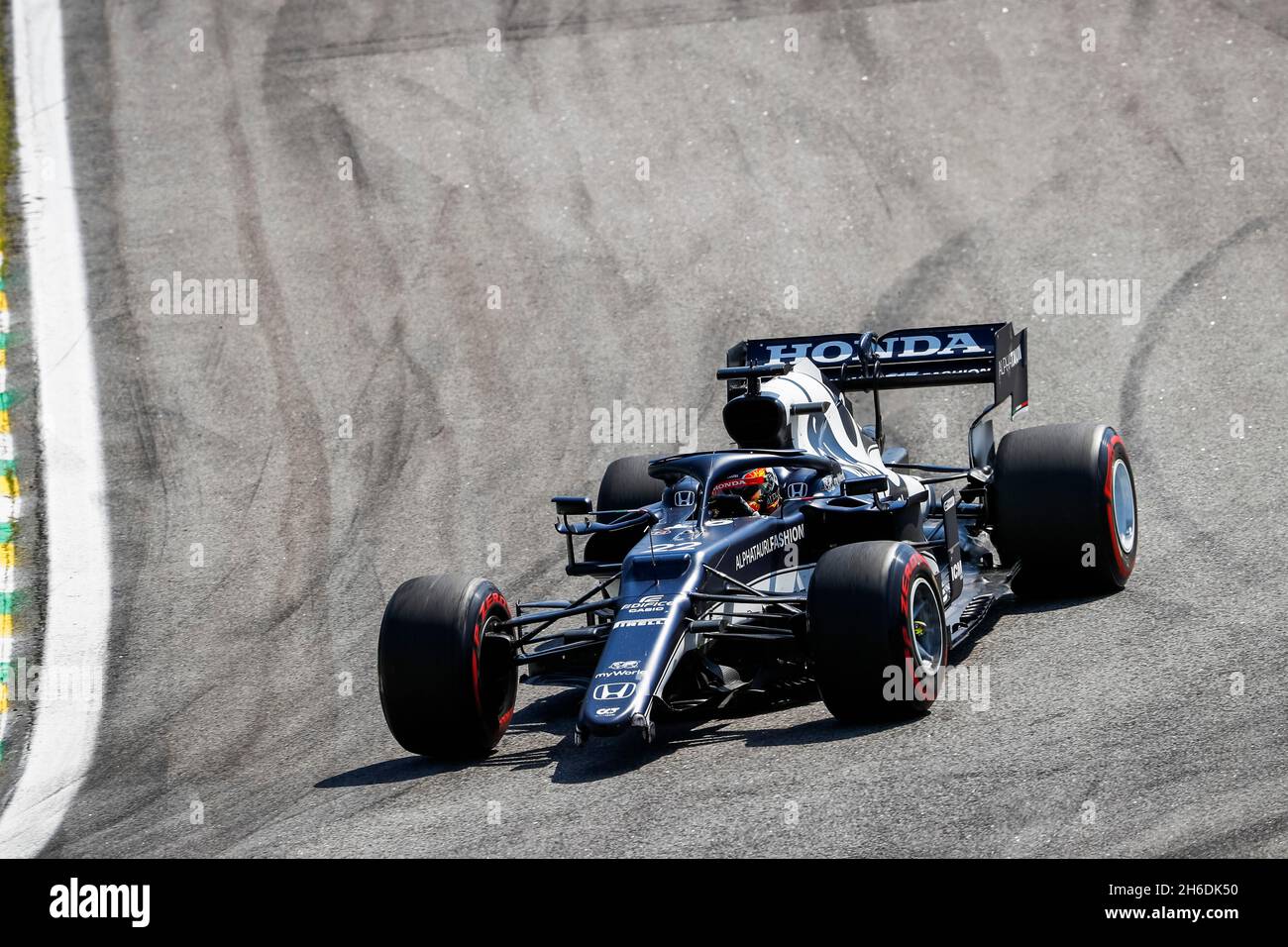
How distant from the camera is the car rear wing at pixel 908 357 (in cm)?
1142

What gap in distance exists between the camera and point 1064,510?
10422mm

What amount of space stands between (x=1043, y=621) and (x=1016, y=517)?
76cm

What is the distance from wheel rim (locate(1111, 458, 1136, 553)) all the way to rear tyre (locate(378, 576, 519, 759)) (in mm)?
4307

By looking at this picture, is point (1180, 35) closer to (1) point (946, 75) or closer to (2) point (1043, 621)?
(1) point (946, 75)

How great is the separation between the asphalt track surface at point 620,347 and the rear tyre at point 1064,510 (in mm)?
281

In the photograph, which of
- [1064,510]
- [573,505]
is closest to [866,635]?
[573,505]

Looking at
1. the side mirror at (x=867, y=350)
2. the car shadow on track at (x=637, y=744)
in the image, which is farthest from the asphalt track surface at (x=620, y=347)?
the side mirror at (x=867, y=350)

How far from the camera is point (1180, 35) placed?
20016mm

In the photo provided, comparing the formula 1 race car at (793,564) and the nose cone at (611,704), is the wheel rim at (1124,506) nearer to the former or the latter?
the formula 1 race car at (793,564)

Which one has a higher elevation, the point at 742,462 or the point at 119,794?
the point at 742,462

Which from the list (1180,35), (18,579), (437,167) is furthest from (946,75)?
(18,579)

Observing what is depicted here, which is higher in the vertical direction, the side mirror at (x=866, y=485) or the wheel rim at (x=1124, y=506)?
the side mirror at (x=866, y=485)

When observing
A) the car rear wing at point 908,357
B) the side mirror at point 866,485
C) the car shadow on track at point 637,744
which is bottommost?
the car shadow on track at point 637,744

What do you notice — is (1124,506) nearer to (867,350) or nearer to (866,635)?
(867,350)
